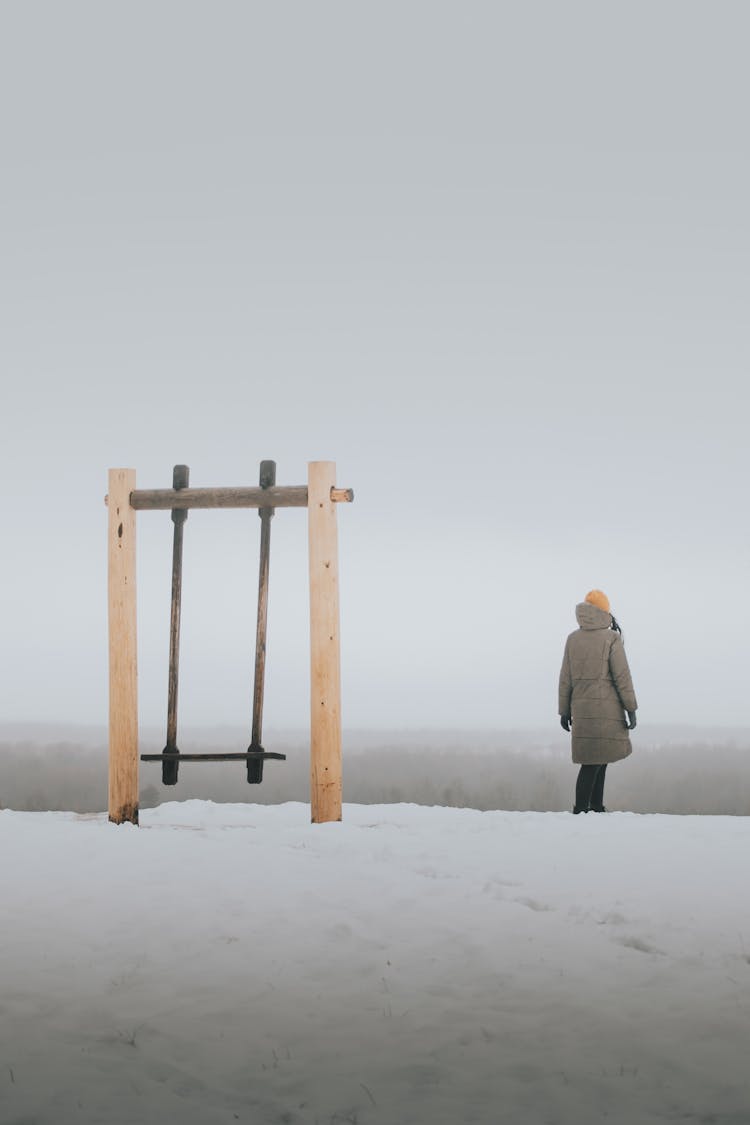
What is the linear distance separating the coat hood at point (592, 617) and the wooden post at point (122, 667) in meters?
4.26

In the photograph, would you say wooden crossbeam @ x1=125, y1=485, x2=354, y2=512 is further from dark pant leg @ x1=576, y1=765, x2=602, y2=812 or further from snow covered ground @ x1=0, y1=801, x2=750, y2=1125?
dark pant leg @ x1=576, y1=765, x2=602, y2=812

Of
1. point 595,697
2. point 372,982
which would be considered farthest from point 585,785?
point 372,982

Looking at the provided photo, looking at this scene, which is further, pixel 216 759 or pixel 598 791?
pixel 598 791

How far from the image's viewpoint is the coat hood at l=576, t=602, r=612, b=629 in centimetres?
1135

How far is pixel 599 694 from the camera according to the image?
36.8ft

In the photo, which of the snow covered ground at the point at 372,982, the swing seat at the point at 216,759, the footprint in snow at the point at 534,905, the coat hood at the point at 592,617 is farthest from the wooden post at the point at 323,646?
the footprint in snow at the point at 534,905

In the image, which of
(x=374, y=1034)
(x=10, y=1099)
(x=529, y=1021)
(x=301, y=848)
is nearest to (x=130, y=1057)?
(x=10, y=1099)

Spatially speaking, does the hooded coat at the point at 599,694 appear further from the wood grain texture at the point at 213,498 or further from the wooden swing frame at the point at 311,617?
the wood grain texture at the point at 213,498

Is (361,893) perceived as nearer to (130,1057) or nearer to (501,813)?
(130,1057)

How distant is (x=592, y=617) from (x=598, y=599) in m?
0.23

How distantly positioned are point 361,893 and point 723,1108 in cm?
338

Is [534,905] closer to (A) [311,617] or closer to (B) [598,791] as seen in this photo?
(A) [311,617]

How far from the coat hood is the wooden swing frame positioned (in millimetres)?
2548

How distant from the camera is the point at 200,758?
420 inches
